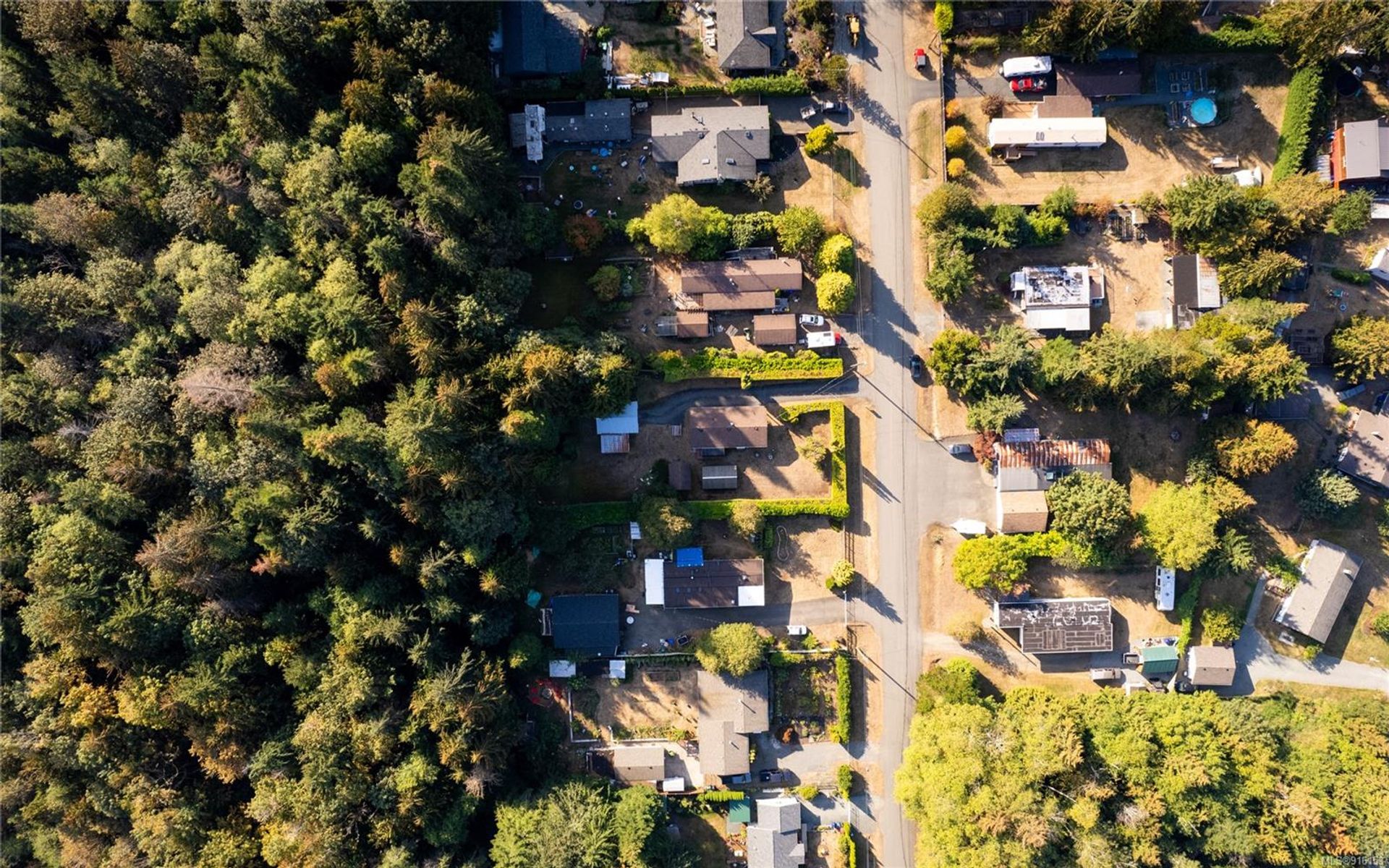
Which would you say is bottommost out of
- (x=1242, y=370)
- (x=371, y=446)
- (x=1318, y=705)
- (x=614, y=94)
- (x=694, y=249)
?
(x=1318, y=705)

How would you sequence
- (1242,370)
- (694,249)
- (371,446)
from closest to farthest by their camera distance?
(371,446)
(1242,370)
(694,249)

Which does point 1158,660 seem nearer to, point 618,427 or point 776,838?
point 776,838

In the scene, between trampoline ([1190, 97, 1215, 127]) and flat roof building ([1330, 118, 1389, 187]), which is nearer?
flat roof building ([1330, 118, 1389, 187])

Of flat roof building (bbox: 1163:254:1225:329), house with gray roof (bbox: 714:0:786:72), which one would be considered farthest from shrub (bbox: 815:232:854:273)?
flat roof building (bbox: 1163:254:1225:329)

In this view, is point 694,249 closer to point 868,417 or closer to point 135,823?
point 868,417

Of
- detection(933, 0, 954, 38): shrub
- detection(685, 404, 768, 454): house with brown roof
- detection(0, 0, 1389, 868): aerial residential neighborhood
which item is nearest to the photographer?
detection(0, 0, 1389, 868): aerial residential neighborhood

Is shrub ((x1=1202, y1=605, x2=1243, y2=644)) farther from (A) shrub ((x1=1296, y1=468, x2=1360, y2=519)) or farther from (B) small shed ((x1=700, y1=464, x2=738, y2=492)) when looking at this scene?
(B) small shed ((x1=700, y1=464, x2=738, y2=492))

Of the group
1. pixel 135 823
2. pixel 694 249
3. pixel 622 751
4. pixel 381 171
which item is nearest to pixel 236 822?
pixel 135 823
